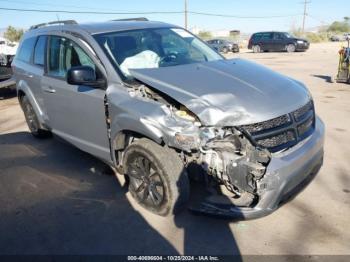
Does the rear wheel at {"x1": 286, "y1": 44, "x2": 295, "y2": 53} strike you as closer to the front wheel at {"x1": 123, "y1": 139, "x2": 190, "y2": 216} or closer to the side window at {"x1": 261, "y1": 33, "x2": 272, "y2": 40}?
the side window at {"x1": 261, "y1": 33, "x2": 272, "y2": 40}

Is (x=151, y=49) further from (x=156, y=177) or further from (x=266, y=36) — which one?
(x=266, y=36)

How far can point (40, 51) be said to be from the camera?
17.8 feet

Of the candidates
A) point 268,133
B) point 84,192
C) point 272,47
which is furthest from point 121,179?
point 272,47

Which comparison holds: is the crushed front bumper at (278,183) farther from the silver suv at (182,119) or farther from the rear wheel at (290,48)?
the rear wheel at (290,48)

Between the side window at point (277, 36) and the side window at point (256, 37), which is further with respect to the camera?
the side window at point (256, 37)

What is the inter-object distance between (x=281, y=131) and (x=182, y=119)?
2.81 feet

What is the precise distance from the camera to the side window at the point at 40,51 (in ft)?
17.3

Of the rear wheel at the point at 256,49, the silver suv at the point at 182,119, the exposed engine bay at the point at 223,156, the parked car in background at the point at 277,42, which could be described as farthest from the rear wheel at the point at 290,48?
the exposed engine bay at the point at 223,156

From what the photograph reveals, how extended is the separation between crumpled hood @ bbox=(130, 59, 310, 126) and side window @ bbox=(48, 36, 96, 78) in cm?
87

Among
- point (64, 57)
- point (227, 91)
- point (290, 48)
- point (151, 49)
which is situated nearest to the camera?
point (227, 91)

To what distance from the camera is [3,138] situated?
6.82 m

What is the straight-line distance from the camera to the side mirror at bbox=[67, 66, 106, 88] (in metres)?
3.79

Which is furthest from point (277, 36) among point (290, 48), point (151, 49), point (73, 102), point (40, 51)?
point (73, 102)

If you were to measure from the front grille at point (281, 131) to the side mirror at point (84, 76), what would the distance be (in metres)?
1.68
